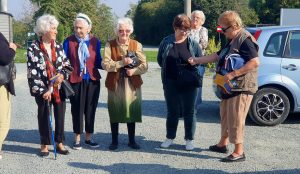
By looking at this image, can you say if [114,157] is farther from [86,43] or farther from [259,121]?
[259,121]

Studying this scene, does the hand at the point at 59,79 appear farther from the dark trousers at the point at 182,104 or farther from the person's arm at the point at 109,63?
the dark trousers at the point at 182,104

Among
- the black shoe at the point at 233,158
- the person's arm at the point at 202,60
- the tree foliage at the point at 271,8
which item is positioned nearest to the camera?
the black shoe at the point at 233,158

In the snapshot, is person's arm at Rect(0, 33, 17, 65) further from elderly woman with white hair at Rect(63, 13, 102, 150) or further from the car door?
the car door

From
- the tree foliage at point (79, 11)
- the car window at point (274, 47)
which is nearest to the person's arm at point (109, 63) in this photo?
the car window at point (274, 47)

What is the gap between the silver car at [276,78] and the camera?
7.55 m

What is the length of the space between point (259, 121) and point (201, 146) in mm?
1637

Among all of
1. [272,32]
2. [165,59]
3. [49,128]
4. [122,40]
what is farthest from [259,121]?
[49,128]

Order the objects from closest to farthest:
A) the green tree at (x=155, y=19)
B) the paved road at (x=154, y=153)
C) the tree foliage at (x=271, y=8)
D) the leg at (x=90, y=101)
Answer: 1. the paved road at (x=154, y=153)
2. the leg at (x=90, y=101)
3. the tree foliage at (x=271, y=8)
4. the green tree at (x=155, y=19)

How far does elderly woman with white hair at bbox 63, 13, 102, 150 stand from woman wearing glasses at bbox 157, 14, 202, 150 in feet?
2.99

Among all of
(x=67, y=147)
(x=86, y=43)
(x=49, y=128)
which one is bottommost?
(x=67, y=147)

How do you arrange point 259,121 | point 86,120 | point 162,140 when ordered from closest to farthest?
point 86,120 → point 162,140 → point 259,121

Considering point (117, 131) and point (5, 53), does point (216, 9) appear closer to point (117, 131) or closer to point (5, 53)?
point (117, 131)

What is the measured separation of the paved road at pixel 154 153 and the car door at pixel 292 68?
0.68 metres

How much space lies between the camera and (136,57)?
6004mm
